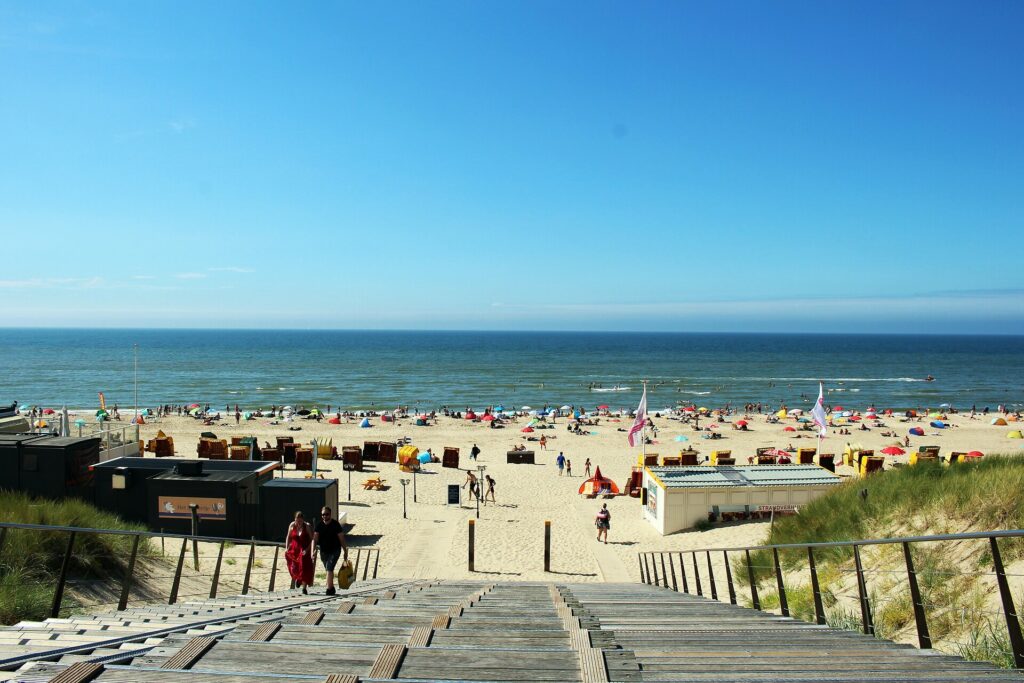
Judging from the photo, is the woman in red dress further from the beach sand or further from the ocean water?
the ocean water

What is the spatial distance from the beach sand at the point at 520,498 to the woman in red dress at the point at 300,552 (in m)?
7.31

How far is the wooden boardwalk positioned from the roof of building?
1479 centimetres

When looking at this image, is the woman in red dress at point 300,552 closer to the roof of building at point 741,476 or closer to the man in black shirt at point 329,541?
the man in black shirt at point 329,541

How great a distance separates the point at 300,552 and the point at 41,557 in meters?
3.07

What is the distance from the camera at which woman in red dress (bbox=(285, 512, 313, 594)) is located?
8.04 meters

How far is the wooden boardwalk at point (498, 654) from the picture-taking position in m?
2.54

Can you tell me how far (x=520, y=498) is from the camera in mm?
24531

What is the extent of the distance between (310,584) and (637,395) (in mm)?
60011

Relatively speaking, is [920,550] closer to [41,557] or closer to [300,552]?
[300,552]

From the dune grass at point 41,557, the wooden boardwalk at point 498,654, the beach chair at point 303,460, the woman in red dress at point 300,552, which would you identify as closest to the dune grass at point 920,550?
the wooden boardwalk at point 498,654

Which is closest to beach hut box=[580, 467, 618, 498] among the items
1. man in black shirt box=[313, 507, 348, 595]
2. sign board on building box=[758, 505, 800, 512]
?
sign board on building box=[758, 505, 800, 512]

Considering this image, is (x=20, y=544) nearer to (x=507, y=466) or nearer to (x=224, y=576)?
(x=224, y=576)

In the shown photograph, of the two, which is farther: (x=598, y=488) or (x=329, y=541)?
(x=598, y=488)

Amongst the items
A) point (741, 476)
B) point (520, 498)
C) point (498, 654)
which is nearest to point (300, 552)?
point (498, 654)
